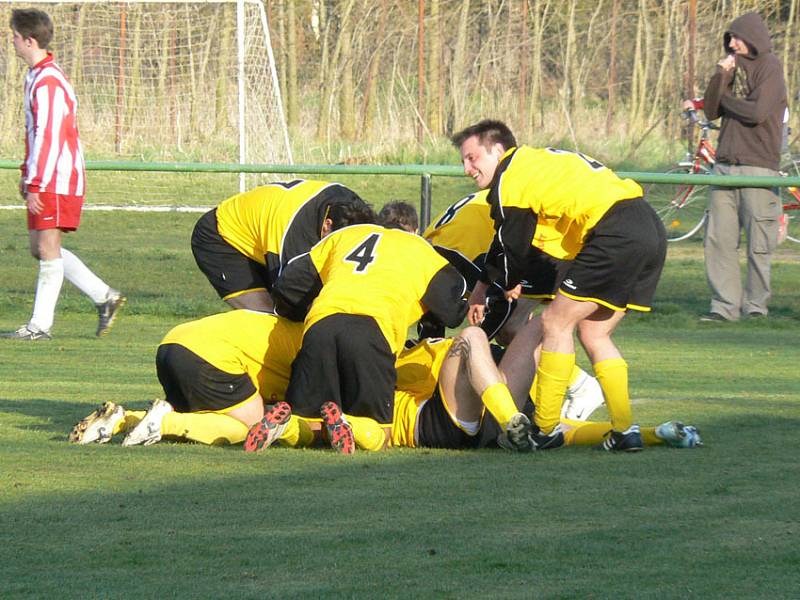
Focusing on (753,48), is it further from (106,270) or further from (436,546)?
(436,546)

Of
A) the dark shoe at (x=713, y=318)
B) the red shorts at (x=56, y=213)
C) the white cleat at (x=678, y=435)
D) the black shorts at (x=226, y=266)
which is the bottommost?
the dark shoe at (x=713, y=318)

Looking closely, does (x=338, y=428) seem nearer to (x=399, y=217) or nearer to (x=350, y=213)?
(x=350, y=213)

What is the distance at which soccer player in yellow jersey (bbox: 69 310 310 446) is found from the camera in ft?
21.1

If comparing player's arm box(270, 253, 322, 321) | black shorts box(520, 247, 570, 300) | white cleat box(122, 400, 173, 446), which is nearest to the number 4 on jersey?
player's arm box(270, 253, 322, 321)

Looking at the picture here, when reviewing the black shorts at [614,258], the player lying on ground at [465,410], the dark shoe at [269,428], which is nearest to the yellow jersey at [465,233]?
the player lying on ground at [465,410]

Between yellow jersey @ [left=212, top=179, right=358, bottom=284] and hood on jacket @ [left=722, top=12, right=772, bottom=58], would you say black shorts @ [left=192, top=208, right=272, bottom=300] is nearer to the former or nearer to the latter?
yellow jersey @ [left=212, top=179, right=358, bottom=284]

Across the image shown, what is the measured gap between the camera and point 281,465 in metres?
6.00

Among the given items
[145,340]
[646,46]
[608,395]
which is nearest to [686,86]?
[646,46]

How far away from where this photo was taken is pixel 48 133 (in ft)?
33.9

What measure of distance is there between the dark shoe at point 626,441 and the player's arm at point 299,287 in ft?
4.96

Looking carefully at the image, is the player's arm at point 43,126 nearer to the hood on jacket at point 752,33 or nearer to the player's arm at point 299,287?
the player's arm at point 299,287

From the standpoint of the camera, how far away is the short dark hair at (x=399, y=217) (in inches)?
299

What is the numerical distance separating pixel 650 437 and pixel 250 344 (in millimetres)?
1879

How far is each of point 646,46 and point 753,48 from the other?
50.3 feet
